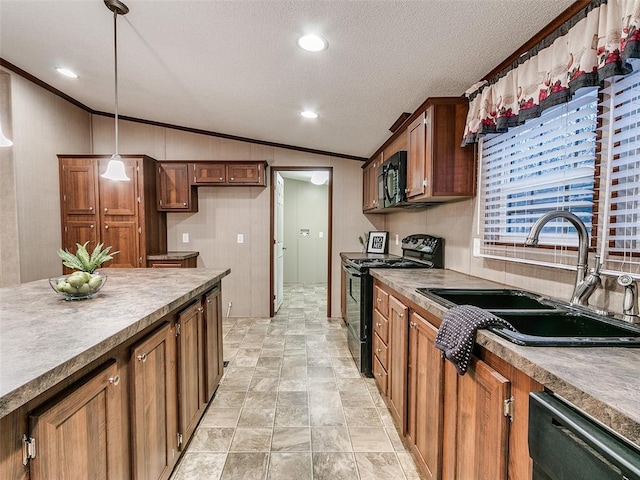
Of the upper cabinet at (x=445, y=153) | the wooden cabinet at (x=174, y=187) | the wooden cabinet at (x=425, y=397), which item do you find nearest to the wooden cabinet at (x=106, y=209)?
→ the wooden cabinet at (x=174, y=187)

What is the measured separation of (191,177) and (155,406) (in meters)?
3.35

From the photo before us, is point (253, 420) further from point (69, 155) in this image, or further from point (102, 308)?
point (69, 155)

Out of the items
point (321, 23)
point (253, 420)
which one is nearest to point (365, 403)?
point (253, 420)

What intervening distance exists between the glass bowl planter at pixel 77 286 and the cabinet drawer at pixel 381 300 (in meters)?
1.73

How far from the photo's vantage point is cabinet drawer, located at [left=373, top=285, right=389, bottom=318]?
88.4 inches

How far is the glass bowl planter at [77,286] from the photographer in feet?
4.71

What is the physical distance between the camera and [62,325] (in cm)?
110

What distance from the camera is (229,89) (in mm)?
2805

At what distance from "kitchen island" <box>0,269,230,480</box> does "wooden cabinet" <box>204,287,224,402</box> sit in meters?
0.01

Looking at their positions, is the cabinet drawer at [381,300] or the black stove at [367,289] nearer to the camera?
the cabinet drawer at [381,300]

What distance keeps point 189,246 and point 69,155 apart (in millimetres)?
1722

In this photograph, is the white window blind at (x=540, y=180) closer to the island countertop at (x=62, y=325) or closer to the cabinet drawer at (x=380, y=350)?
the cabinet drawer at (x=380, y=350)

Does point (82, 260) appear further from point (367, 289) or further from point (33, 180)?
point (33, 180)

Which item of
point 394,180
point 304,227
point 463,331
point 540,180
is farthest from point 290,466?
point 304,227
